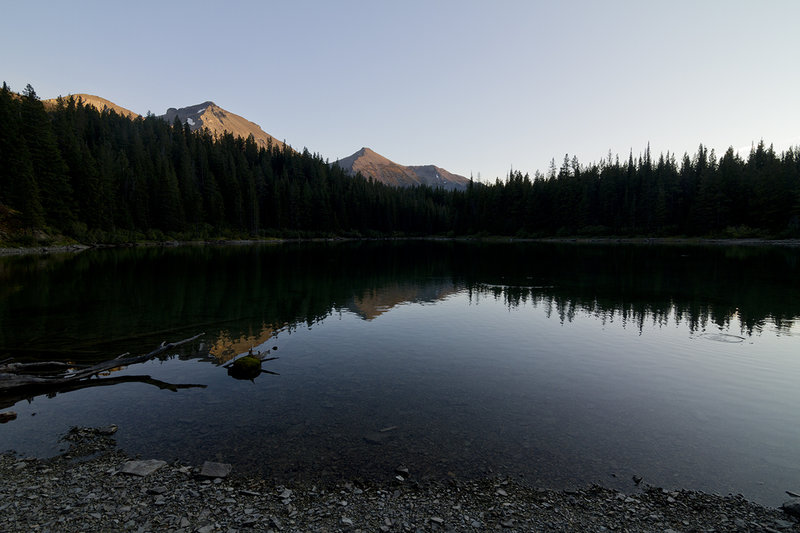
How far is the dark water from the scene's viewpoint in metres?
10.1

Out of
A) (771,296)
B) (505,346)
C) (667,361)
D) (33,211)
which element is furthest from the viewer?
(33,211)

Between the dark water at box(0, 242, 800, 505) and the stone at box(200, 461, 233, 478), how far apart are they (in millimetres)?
457

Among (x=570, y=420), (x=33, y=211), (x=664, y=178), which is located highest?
(x=664, y=178)

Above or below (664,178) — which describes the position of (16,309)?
below

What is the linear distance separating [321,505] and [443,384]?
805 cm

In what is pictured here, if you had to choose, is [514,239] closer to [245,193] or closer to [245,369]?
[245,193]

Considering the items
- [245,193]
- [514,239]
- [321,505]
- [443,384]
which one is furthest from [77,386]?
[514,239]

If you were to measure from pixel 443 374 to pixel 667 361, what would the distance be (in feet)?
34.6

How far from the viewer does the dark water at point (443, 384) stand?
10109 millimetres

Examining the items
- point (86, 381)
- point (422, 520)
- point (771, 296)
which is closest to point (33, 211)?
point (86, 381)

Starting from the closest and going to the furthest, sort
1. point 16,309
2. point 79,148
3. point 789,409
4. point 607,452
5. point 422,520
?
point 422,520, point 607,452, point 789,409, point 16,309, point 79,148

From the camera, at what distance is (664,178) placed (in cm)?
14050

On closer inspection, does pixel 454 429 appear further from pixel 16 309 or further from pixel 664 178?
pixel 664 178

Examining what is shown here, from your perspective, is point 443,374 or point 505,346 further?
point 505,346
